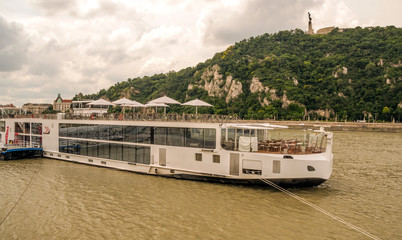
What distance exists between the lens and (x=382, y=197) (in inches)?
564

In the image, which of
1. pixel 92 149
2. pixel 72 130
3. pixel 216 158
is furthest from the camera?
pixel 72 130

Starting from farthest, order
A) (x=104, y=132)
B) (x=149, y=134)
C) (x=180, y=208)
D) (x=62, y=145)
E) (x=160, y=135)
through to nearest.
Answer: (x=62, y=145)
(x=104, y=132)
(x=149, y=134)
(x=160, y=135)
(x=180, y=208)

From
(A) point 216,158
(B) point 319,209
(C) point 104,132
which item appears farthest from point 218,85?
(B) point 319,209

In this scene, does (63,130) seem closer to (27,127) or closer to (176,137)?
(27,127)

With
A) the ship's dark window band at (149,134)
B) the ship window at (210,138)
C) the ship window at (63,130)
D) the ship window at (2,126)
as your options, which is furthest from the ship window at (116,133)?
the ship window at (2,126)

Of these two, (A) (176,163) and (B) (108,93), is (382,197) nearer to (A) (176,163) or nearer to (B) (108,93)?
(A) (176,163)

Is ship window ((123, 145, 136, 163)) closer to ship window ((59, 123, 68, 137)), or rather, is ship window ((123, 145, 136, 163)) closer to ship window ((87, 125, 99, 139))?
ship window ((87, 125, 99, 139))

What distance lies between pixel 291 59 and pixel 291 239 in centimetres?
12635

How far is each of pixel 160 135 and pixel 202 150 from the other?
373 centimetres

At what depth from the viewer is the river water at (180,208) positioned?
9898mm

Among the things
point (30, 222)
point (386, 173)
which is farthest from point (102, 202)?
point (386, 173)

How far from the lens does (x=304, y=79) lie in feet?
356

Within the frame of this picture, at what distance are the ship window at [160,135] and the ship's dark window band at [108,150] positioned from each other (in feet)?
3.35

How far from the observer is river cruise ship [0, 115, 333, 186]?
45.4ft
